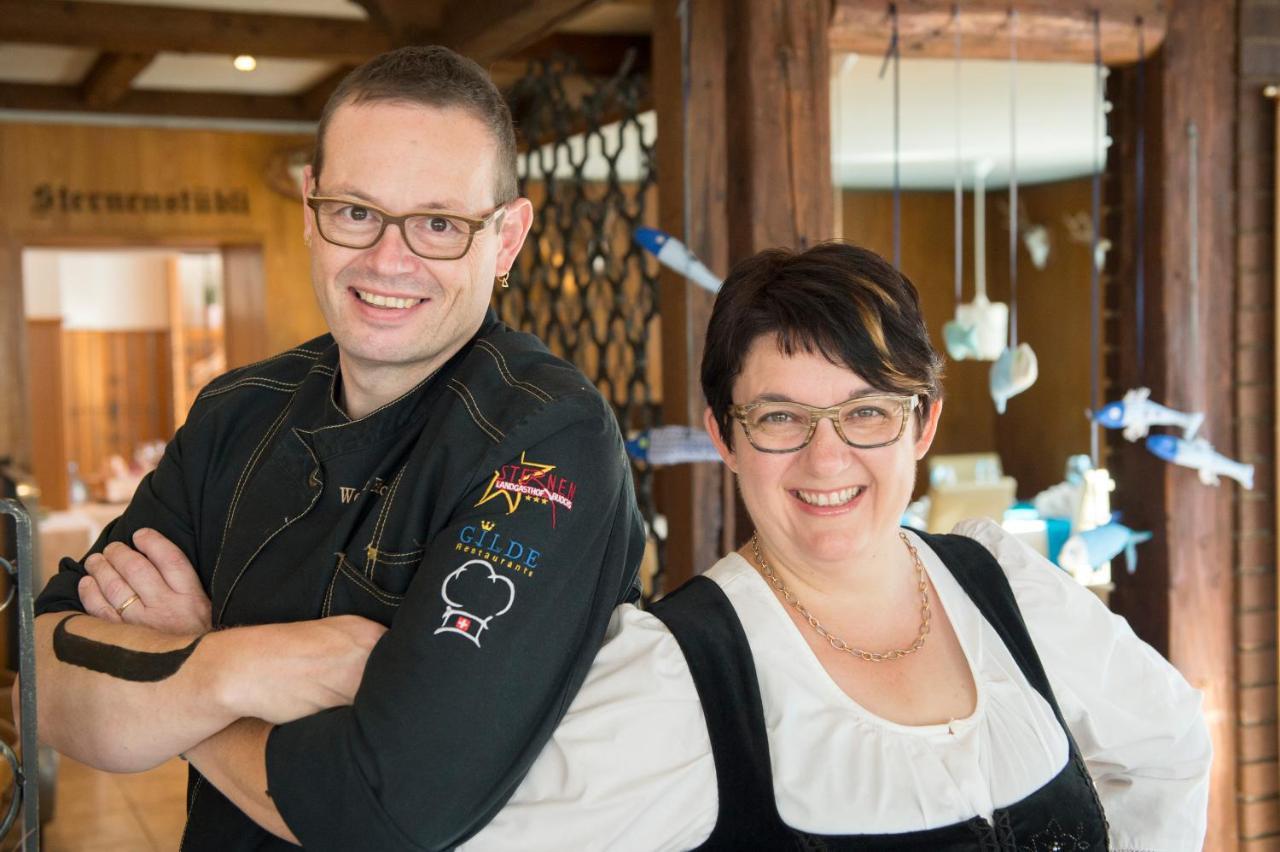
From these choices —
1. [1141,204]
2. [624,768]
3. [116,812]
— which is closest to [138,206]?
[116,812]

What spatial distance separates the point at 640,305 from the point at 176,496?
2.97 metres

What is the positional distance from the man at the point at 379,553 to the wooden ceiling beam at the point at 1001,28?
A: 88.5 inches

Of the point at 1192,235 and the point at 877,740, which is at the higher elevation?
the point at 1192,235

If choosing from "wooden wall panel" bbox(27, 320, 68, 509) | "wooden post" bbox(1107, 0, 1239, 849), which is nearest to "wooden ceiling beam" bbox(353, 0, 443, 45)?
"wooden post" bbox(1107, 0, 1239, 849)

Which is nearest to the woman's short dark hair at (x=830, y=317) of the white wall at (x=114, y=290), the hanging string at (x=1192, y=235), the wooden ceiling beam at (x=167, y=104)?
the hanging string at (x=1192, y=235)

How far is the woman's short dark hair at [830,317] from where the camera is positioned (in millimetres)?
1566

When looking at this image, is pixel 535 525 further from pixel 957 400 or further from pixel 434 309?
pixel 957 400

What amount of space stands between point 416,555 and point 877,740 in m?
0.57

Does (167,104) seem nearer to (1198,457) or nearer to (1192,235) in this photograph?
(1192,235)

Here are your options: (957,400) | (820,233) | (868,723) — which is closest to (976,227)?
(957,400)

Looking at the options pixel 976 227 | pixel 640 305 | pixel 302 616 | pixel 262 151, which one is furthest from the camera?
pixel 976 227

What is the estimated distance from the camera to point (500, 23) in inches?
175

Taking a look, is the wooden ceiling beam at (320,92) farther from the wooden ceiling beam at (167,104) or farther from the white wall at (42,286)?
the white wall at (42,286)

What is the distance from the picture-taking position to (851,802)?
1.47 meters
